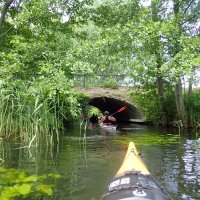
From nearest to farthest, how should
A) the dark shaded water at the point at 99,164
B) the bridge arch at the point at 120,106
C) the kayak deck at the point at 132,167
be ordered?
the kayak deck at the point at 132,167 → the dark shaded water at the point at 99,164 → the bridge arch at the point at 120,106

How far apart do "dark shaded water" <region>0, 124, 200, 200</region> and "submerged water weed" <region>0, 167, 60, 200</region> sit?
0.65 ft

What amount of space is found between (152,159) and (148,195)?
5.01m

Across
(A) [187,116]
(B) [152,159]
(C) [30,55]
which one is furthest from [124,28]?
(A) [187,116]

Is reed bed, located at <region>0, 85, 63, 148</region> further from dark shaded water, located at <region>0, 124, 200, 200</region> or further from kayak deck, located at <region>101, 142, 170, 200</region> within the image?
kayak deck, located at <region>101, 142, 170, 200</region>

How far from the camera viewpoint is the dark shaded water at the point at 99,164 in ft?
18.4

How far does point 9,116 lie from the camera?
7.54 meters

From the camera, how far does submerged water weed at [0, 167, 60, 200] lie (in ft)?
16.8

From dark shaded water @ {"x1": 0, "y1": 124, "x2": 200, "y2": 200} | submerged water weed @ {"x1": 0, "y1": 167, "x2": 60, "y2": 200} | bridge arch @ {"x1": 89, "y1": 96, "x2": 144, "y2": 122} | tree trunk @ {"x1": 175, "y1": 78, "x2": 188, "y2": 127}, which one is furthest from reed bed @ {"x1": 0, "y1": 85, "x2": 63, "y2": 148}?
bridge arch @ {"x1": 89, "y1": 96, "x2": 144, "y2": 122}

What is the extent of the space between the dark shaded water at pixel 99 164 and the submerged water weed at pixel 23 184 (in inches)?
7.8

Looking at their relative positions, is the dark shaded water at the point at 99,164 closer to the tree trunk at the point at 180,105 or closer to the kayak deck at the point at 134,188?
the kayak deck at the point at 134,188

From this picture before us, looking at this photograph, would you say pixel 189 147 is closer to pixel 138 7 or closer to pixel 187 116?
pixel 187 116

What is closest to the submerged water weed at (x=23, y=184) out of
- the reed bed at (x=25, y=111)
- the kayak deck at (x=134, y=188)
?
the reed bed at (x=25, y=111)

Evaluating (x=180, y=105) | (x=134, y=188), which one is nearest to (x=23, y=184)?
(x=134, y=188)

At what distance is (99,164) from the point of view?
7.58 m
